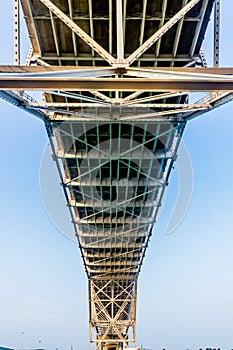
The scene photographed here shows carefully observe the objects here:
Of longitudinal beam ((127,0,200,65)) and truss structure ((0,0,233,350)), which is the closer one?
truss structure ((0,0,233,350))

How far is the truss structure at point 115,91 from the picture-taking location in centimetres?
876

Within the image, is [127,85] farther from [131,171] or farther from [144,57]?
[131,171]

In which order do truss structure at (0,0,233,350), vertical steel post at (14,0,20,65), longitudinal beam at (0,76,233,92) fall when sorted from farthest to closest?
1. vertical steel post at (14,0,20,65)
2. truss structure at (0,0,233,350)
3. longitudinal beam at (0,76,233,92)

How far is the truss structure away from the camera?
28.7ft

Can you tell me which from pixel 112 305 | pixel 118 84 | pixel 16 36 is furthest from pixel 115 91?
pixel 112 305

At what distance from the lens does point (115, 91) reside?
44.8ft

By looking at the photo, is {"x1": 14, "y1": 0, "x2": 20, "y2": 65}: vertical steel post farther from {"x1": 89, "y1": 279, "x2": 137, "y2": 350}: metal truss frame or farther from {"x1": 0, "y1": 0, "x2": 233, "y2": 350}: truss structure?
{"x1": 89, "y1": 279, "x2": 137, "y2": 350}: metal truss frame

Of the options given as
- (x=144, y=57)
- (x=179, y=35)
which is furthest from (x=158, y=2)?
(x=144, y=57)

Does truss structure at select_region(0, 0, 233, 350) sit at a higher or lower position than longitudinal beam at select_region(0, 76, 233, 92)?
higher

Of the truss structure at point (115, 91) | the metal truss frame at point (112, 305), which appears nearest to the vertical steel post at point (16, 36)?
the truss structure at point (115, 91)

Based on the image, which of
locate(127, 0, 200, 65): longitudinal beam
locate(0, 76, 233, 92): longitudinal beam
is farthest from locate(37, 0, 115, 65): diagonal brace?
locate(0, 76, 233, 92): longitudinal beam

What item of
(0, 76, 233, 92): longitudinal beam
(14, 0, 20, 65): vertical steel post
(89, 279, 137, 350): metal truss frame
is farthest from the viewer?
(89, 279, 137, 350): metal truss frame

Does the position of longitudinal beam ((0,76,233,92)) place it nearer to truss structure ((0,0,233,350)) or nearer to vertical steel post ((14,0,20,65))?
truss structure ((0,0,233,350))

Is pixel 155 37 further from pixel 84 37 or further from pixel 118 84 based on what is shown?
pixel 118 84
